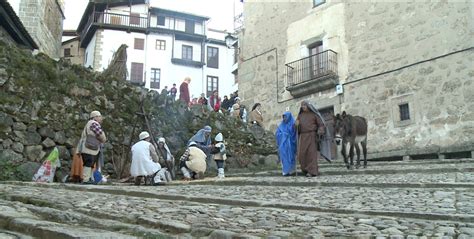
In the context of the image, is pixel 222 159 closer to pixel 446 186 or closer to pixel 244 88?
pixel 446 186

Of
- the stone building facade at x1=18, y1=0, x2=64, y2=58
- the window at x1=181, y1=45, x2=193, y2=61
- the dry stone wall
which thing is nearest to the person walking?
the dry stone wall

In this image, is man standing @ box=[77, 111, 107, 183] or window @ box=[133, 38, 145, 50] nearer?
man standing @ box=[77, 111, 107, 183]

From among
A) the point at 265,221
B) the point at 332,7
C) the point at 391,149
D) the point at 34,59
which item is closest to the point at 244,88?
the point at 332,7

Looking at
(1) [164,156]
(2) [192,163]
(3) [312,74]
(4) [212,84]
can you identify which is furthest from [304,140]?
(4) [212,84]

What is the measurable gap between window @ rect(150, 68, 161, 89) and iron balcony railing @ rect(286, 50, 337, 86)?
23.9m

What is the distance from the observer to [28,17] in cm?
2662

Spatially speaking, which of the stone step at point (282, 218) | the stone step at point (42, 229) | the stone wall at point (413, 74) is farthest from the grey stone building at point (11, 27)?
the stone wall at point (413, 74)

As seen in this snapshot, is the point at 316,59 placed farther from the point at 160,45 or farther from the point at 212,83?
the point at 212,83

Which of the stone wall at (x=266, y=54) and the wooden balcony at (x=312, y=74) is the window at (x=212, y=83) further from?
the wooden balcony at (x=312, y=74)

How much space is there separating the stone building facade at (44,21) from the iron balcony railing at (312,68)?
1452 centimetres

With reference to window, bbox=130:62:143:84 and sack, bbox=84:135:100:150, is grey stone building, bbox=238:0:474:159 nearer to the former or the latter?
sack, bbox=84:135:100:150

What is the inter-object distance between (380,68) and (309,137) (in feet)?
28.9

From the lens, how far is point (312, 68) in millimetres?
20781

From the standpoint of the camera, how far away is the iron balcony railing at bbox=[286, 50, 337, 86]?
20.0 meters
